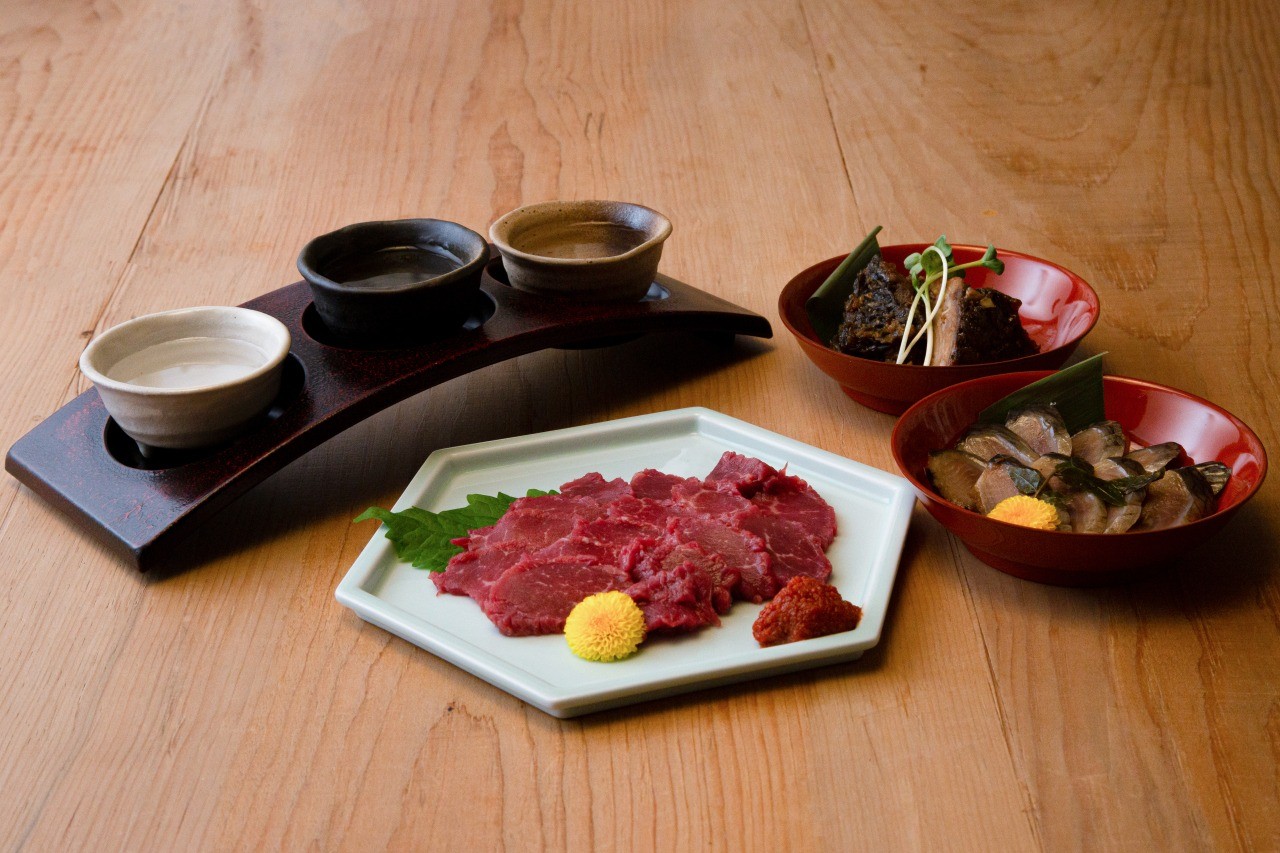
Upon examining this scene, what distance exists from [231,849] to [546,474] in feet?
2.44

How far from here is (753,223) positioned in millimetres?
2625

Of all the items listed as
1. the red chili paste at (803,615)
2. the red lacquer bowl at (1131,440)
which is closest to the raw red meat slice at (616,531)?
the red chili paste at (803,615)

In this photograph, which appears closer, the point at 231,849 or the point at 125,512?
the point at 231,849

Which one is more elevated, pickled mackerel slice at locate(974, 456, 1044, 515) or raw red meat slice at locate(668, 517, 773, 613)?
pickled mackerel slice at locate(974, 456, 1044, 515)

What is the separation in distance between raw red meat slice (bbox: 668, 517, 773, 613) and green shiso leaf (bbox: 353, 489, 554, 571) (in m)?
0.29

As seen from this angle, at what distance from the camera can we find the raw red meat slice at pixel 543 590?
138 cm

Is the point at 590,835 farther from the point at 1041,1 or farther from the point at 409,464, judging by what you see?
the point at 1041,1

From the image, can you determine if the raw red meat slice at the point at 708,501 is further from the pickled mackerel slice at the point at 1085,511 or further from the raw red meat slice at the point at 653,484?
the pickled mackerel slice at the point at 1085,511

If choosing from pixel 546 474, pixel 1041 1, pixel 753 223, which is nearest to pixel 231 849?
pixel 546 474

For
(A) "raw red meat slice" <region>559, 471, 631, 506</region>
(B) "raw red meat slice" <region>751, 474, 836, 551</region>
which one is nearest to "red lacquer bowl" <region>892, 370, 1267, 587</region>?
(B) "raw red meat slice" <region>751, 474, 836, 551</region>

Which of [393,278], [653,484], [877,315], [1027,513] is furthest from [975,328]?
[393,278]

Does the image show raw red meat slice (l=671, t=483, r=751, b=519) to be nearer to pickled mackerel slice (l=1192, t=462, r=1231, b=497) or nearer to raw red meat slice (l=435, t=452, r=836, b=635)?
raw red meat slice (l=435, t=452, r=836, b=635)

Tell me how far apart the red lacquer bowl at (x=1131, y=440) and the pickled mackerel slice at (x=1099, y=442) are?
0.08m

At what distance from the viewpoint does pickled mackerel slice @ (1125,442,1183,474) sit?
1.48 metres
